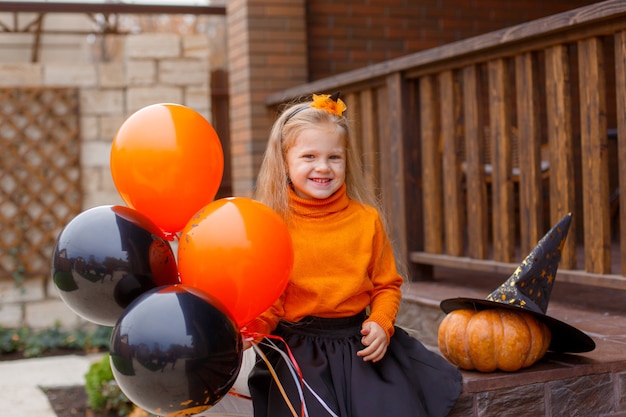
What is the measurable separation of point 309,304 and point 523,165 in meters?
1.50

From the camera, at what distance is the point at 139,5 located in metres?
6.06

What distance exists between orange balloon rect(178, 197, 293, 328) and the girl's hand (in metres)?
0.33

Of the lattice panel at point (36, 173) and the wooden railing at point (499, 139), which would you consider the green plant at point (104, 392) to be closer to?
the wooden railing at point (499, 139)

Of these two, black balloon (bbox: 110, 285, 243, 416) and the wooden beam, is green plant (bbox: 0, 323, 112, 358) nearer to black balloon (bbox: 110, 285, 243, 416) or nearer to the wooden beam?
the wooden beam

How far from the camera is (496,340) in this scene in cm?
228

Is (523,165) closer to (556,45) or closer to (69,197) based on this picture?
(556,45)

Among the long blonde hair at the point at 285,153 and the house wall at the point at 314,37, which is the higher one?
the house wall at the point at 314,37

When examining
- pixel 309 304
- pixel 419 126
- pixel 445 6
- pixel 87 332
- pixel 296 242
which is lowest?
pixel 87 332

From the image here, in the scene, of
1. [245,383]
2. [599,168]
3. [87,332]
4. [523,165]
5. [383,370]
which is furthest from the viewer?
[87,332]

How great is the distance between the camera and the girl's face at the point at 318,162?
221 centimetres

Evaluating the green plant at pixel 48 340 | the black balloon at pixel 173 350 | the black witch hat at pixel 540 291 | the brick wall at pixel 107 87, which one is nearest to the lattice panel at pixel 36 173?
the brick wall at pixel 107 87

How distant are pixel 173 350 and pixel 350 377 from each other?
0.61m

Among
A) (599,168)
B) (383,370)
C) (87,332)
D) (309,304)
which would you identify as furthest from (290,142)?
(87,332)

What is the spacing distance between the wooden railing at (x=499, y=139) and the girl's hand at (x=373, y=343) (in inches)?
44.8
